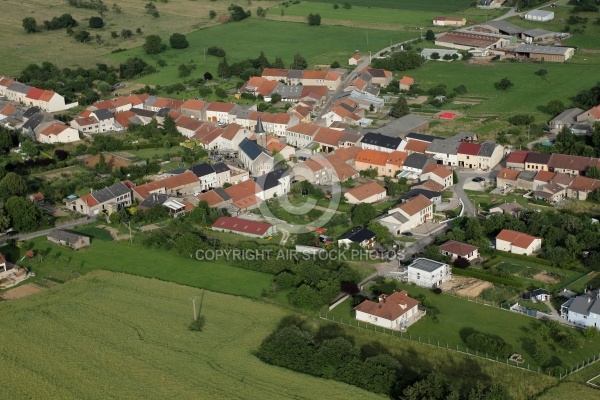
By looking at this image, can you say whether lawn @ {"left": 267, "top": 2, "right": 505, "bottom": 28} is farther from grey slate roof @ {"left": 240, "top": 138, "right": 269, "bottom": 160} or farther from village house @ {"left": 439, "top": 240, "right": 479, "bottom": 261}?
village house @ {"left": 439, "top": 240, "right": 479, "bottom": 261}

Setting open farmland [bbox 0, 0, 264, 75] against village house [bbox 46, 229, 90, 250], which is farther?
open farmland [bbox 0, 0, 264, 75]

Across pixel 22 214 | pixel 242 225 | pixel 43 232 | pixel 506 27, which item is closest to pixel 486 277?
pixel 242 225

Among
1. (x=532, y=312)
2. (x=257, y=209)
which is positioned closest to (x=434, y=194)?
(x=257, y=209)

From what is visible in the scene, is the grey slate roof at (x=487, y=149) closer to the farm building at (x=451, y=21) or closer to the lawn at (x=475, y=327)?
the lawn at (x=475, y=327)

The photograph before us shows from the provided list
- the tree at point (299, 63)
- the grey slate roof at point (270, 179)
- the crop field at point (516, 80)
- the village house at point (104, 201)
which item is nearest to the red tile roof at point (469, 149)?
the crop field at point (516, 80)

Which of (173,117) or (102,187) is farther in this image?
(173,117)

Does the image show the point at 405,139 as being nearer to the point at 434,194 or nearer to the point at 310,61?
the point at 434,194

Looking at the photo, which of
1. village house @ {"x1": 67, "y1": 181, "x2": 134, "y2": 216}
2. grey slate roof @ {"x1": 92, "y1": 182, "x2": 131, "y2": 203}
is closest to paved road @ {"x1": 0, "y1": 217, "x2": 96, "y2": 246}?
village house @ {"x1": 67, "y1": 181, "x2": 134, "y2": 216}

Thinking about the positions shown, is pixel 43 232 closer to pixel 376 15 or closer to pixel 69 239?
pixel 69 239
